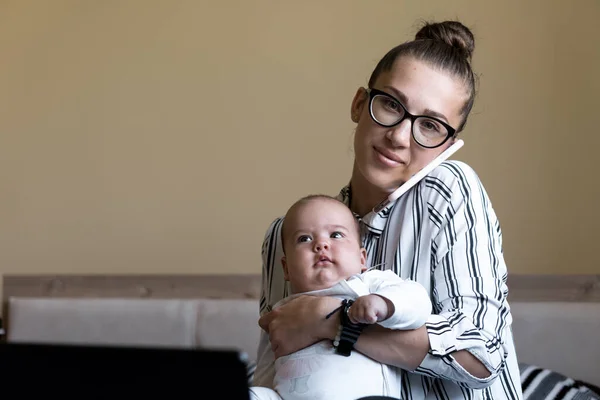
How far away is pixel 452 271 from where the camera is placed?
128 centimetres

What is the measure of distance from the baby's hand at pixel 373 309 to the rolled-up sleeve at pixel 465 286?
0.31 feet

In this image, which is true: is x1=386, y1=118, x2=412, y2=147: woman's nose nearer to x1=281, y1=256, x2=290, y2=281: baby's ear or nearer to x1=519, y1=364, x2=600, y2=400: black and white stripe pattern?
x1=281, y1=256, x2=290, y2=281: baby's ear

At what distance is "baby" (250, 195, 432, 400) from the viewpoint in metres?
1.18

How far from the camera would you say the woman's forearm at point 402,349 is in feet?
3.93

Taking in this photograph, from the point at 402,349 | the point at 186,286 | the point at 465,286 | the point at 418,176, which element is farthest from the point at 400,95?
the point at 186,286

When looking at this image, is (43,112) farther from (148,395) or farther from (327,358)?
(148,395)

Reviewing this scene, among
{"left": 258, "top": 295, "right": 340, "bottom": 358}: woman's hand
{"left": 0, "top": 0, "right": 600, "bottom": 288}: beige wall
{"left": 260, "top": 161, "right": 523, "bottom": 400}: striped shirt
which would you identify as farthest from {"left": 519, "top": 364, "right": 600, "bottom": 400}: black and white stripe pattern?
{"left": 258, "top": 295, "right": 340, "bottom": 358}: woman's hand

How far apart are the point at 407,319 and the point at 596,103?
1.72 m

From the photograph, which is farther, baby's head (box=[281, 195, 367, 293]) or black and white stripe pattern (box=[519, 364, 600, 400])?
black and white stripe pattern (box=[519, 364, 600, 400])

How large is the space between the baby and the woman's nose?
167mm

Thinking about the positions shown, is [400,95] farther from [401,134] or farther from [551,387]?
[551,387]

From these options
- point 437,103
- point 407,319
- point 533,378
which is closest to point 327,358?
point 407,319

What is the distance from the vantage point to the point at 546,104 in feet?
8.60

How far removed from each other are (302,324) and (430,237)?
276 mm
